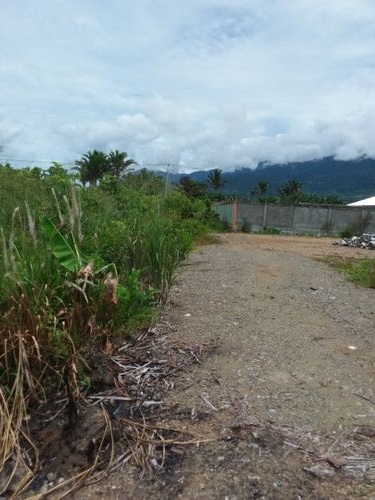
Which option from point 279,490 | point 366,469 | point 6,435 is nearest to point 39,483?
point 6,435

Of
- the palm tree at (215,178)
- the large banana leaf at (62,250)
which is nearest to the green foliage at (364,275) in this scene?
the large banana leaf at (62,250)

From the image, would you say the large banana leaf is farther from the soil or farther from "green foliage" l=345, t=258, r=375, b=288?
"green foliage" l=345, t=258, r=375, b=288

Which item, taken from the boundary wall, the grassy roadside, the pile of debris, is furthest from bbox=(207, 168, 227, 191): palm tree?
the grassy roadside

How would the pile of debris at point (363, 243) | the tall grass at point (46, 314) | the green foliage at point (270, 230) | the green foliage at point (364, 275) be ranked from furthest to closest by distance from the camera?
the green foliage at point (270, 230) → the pile of debris at point (363, 243) → the green foliage at point (364, 275) → the tall grass at point (46, 314)

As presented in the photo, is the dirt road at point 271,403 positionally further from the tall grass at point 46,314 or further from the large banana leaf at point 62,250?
the large banana leaf at point 62,250

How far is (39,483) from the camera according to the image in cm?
240

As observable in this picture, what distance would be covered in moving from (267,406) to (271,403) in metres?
0.05

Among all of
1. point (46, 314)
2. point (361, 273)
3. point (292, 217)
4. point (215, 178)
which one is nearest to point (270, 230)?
point (292, 217)

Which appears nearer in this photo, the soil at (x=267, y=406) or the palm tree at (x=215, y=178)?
the soil at (x=267, y=406)

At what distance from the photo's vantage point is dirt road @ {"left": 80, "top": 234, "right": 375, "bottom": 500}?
230 centimetres

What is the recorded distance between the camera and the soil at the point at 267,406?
230cm

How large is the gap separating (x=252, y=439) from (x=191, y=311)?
2.20 m

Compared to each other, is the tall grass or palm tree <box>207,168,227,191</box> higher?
the tall grass

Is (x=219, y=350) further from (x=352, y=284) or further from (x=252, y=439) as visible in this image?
(x=352, y=284)
